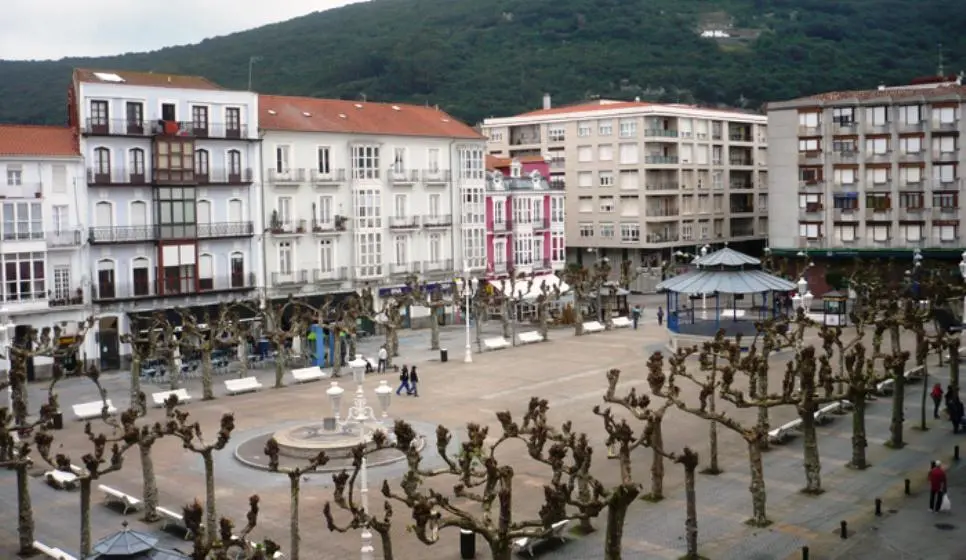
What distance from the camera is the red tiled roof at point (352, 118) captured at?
6525 centimetres

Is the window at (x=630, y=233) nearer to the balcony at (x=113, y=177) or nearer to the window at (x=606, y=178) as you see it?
Result: the window at (x=606, y=178)

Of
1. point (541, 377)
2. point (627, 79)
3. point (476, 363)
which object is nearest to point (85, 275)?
point (476, 363)

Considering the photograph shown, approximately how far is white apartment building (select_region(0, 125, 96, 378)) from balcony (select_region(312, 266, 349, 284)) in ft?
48.8

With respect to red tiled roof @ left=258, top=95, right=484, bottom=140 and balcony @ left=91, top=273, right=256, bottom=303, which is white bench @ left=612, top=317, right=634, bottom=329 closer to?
red tiled roof @ left=258, top=95, right=484, bottom=140

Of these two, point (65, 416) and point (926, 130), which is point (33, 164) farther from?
point (926, 130)

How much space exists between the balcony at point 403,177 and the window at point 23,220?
78.7ft

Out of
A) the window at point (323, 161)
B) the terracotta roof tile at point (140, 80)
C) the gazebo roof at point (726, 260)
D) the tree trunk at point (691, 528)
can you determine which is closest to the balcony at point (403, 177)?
the window at point (323, 161)

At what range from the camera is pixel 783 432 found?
3491 centimetres

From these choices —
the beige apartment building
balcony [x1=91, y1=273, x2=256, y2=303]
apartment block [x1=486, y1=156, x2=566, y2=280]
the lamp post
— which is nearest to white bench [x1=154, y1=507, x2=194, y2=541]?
the lamp post

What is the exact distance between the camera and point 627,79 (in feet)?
562

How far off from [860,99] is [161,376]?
5668 centimetres

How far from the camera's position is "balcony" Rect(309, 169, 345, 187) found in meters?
65.6

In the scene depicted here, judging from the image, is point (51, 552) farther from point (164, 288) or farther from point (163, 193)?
point (163, 193)

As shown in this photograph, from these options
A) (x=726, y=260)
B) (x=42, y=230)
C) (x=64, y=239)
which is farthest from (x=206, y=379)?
(x=726, y=260)
